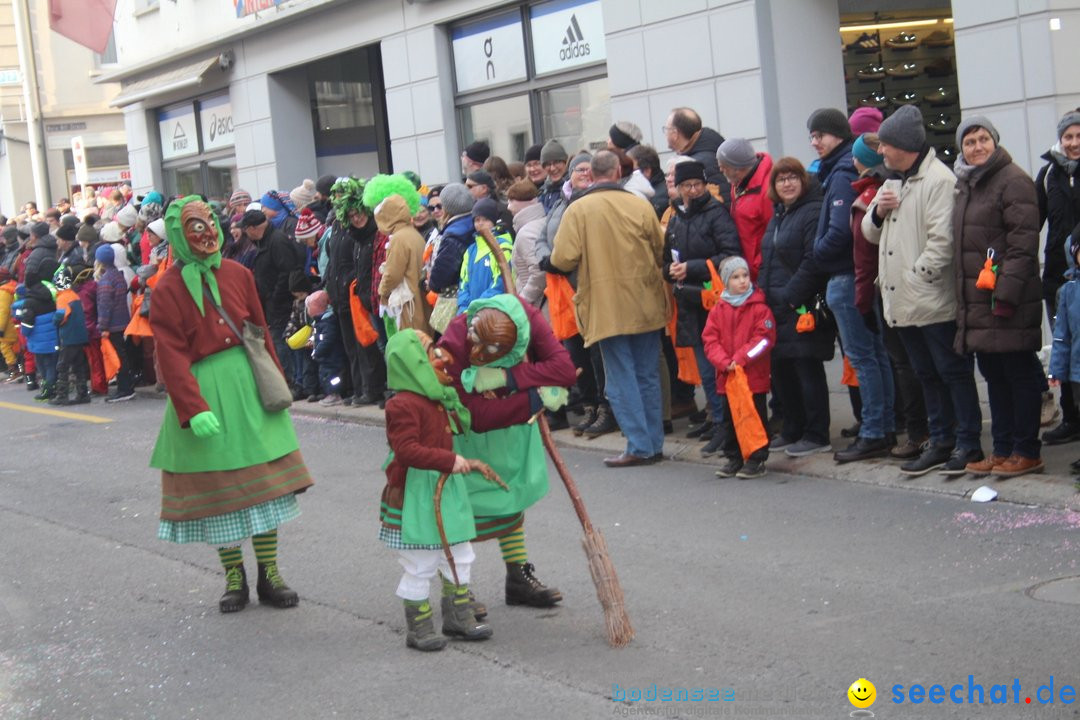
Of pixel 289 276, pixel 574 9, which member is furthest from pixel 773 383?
pixel 574 9

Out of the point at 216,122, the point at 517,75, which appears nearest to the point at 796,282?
the point at 517,75

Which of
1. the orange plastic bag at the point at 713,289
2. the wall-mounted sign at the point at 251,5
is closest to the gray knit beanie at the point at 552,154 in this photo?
the orange plastic bag at the point at 713,289

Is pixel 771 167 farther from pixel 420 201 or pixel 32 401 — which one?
pixel 32 401

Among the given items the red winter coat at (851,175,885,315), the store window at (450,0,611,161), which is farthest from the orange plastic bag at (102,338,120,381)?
the red winter coat at (851,175,885,315)

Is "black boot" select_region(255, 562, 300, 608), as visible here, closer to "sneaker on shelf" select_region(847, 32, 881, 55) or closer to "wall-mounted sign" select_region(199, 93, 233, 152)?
"sneaker on shelf" select_region(847, 32, 881, 55)

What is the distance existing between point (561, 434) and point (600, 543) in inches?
211

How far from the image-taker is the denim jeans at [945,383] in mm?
8359

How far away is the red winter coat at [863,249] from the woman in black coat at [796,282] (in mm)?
337

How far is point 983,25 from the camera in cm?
1187

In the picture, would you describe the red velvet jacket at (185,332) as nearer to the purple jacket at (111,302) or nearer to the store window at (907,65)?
the store window at (907,65)

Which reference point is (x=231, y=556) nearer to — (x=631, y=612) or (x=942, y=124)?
(x=631, y=612)

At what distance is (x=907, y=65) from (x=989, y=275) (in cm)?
737

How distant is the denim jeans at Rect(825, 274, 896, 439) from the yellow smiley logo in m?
4.01

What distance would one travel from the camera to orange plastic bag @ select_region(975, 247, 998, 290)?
25.6 feet
